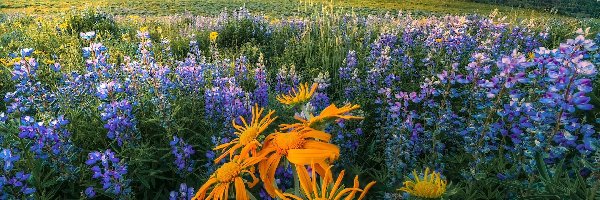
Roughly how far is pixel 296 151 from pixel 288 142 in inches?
2.1

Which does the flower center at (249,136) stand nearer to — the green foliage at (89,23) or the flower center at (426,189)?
the flower center at (426,189)

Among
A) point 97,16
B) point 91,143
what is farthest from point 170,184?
point 97,16

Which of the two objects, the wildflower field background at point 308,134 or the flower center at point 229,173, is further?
the wildflower field background at point 308,134

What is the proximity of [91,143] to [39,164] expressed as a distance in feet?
1.42

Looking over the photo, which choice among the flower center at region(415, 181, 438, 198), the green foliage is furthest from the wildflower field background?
the green foliage

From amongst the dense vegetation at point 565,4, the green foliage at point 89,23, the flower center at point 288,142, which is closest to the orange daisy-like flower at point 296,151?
the flower center at point 288,142

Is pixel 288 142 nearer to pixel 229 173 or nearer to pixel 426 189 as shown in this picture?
pixel 229 173

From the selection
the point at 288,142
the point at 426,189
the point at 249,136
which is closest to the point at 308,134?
the point at 288,142

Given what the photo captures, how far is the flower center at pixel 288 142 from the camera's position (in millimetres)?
1081

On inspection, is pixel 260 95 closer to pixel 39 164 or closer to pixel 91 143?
pixel 91 143

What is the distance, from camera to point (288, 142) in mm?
1082

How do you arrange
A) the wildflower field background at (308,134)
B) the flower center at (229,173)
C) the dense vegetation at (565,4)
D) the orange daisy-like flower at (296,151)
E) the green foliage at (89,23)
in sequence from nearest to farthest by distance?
the orange daisy-like flower at (296,151)
the flower center at (229,173)
the wildflower field background at (308,134)
the green foliage at (89,23)
the dense vegetation at (565,4)

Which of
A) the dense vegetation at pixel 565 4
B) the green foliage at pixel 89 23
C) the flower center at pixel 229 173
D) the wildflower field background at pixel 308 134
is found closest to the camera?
the flower center at pixel 229 173

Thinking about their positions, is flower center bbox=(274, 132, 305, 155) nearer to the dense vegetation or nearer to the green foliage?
the green foliage
